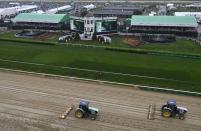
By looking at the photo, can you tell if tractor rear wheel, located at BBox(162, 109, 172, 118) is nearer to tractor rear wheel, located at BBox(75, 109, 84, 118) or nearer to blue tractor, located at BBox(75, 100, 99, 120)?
blue tractor, located at BBox(75, 100, 99, 120)

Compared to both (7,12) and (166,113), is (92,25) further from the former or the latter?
(7,12)

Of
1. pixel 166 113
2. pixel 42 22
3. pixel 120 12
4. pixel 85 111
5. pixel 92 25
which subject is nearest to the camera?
pixel 166 113

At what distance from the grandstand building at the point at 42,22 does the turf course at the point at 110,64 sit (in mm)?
16192

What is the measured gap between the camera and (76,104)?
91.7 feet

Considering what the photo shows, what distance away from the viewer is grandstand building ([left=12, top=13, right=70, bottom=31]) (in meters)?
64.4

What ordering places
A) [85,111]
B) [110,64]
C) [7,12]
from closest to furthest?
[85,111]
[110,64]
[7,12]

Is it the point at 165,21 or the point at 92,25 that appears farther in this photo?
the point at 165,21

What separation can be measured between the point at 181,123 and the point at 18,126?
12.8 m

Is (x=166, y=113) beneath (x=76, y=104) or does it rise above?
above

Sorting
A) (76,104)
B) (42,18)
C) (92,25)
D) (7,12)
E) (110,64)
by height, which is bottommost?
(76,104)

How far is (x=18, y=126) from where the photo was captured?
80.5 ft

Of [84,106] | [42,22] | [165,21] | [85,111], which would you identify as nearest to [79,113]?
[85,111]

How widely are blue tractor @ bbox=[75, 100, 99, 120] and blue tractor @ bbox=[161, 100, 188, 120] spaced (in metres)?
5.52

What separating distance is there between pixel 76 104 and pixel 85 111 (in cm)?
259
